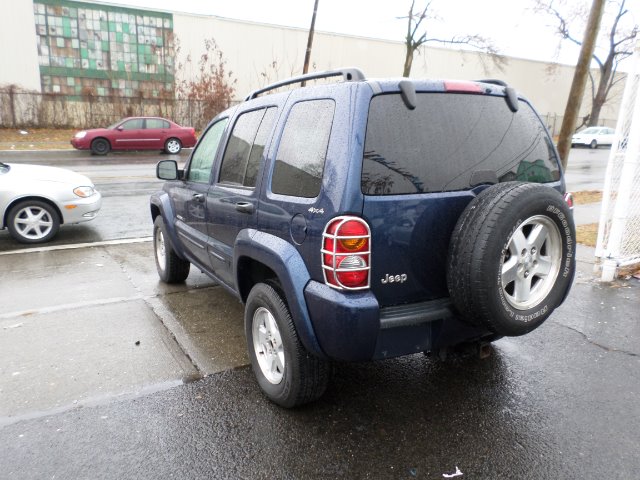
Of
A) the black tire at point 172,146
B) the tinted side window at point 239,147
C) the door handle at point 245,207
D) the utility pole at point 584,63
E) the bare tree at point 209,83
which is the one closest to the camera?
the door handle at point 245,207

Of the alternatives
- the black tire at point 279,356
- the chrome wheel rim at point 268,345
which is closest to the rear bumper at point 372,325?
the black tire at point 279,356

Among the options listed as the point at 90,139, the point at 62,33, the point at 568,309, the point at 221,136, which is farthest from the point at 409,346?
the point at 62,33

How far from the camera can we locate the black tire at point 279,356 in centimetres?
285

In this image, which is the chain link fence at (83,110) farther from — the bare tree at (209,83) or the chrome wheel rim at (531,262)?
the chrome wheel rim at (531,262)

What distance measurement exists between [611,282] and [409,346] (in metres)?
3.98

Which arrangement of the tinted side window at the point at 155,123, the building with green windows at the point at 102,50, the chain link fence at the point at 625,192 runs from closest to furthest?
1. the chain link fence at the point at 625,192
2. the tinted side window at the point at 155,123
3. the building with green windows at the point at 102,50

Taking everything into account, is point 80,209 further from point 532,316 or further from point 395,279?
point 532,316

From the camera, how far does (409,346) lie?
2.70m

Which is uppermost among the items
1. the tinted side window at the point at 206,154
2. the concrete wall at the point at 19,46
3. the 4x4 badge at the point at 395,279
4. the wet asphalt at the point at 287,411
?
the concrete wall at the point at 19,46

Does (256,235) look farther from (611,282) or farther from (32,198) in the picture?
(32,198)

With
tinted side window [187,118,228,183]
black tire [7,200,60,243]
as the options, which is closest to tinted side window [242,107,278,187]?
tinted side window [187,118,228,183]

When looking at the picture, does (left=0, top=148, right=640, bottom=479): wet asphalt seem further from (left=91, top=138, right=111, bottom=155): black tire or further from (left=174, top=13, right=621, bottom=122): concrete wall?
(left=174, top=13, right=621, bottom=122): concrete wall

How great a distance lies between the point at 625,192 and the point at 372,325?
13.9ft

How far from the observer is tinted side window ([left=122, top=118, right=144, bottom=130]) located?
2070 cm
